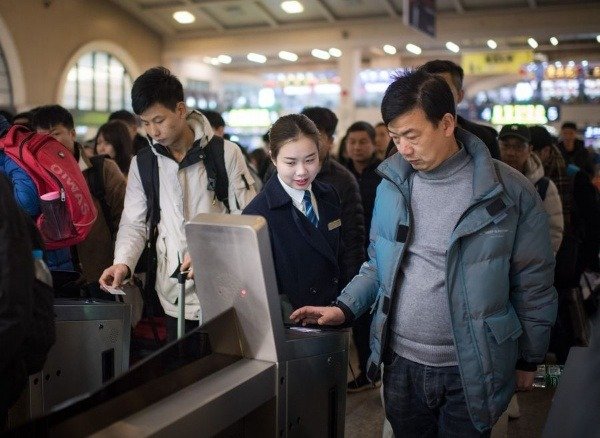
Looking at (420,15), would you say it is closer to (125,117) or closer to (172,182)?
(125,117)

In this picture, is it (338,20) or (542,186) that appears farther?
(338,20)

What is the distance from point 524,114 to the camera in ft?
50.8

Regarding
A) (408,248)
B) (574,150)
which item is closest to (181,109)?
(408,248)

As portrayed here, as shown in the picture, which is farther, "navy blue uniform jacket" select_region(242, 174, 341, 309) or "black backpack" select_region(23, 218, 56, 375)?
"navy blue uniform jacket" select_region(242, 174, 341, 309)

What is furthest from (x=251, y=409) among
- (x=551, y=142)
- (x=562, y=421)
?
(x=551, y=142)

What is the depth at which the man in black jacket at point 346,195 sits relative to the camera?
11.8 feet

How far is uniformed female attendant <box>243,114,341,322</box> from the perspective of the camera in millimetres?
2732

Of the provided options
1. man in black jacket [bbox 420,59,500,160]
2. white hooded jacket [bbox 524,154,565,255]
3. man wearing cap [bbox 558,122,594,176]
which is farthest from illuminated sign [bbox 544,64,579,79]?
man in black jacket [bbox 420,59,500,160]

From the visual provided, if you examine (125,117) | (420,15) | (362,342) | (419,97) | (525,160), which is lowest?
(362,342)

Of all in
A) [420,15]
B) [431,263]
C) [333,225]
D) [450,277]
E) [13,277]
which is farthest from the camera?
[420,15]

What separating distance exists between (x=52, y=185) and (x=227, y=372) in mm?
1739

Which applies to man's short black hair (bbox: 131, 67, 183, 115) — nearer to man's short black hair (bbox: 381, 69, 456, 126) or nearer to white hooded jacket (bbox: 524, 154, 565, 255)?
man's short black hair (bbox: 381, 69, 456, 126)

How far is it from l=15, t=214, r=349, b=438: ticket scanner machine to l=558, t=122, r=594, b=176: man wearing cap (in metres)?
7.01

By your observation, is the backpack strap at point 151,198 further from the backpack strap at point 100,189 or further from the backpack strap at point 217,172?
the backpack strap at point 100,189
